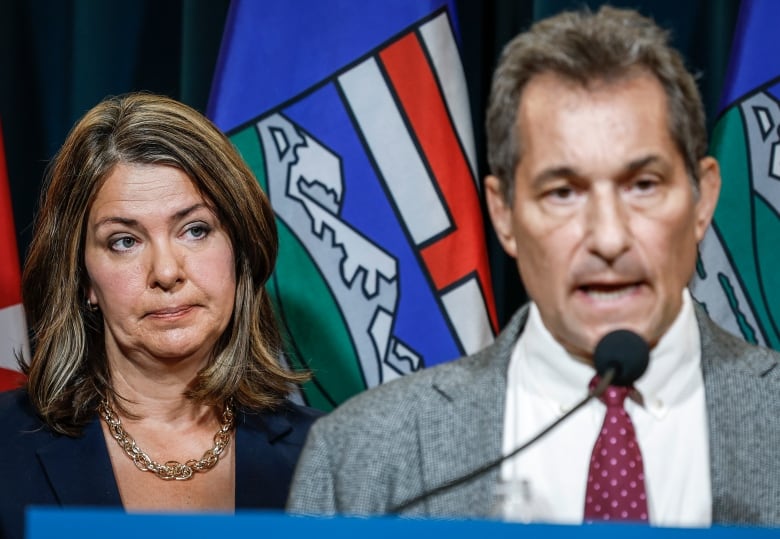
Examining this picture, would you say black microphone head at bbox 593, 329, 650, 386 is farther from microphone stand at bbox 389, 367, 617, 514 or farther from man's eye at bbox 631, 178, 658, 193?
man's eye at bbox 631, 178, 658, 193

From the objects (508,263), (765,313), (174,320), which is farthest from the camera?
(508,263)

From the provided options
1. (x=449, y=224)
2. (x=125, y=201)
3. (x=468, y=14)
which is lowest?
(x=449, y=224)

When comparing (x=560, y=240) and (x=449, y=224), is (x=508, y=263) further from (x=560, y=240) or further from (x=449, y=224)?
(x=560, y=240)

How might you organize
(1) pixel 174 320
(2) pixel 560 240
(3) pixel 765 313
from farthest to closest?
(3) pixel 765 313 → (1) pixel 174 320 → (2) pixel 560 240

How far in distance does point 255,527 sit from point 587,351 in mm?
418

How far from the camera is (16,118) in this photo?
2559 millimetres

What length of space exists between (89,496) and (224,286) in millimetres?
376

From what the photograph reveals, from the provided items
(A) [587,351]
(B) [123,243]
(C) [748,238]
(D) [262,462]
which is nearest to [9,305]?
(B) [123,243]

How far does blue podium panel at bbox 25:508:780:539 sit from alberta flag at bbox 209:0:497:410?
50.7 inches

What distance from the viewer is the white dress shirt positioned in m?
1.19

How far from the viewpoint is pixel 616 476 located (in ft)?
3.82

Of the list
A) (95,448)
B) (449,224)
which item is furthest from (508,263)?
(95,448)

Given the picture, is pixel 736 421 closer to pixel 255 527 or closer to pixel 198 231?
pixel 255 527

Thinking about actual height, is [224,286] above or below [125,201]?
below
